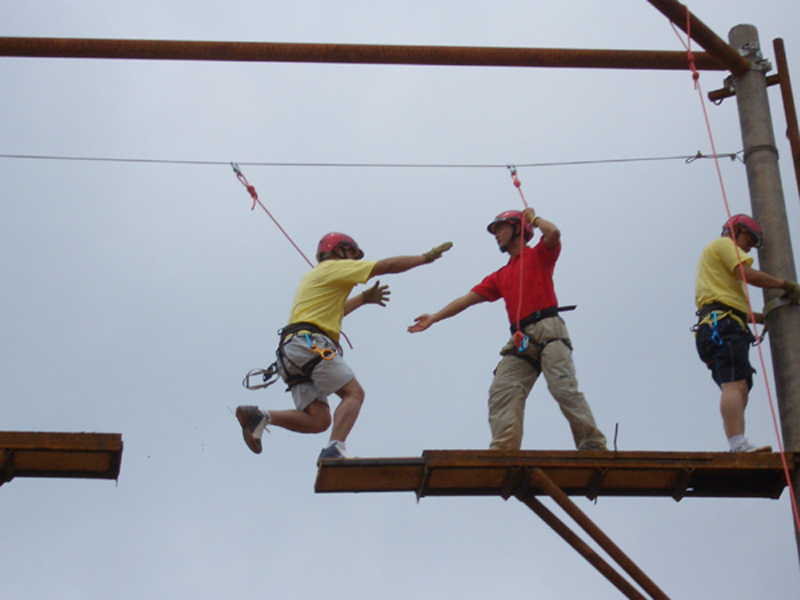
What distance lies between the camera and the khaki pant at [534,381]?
8.59m

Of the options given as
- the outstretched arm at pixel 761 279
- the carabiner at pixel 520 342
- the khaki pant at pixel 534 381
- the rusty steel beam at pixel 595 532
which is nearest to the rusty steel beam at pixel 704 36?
the outstretched arm at pixel 761 279

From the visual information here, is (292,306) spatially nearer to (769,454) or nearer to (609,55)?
(609,55)

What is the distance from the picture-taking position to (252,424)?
850cm

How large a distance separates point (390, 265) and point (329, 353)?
80 centimetres

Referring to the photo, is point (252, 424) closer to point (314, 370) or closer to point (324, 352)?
point (314, 370)

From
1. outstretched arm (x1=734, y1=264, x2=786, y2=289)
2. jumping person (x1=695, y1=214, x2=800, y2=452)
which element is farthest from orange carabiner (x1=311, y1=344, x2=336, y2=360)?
outstretched arm (x1=734, y1=264, x2=786, y2=289)

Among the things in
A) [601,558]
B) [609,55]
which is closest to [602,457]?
[601,558]

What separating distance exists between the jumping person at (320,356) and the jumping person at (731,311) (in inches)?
74.2

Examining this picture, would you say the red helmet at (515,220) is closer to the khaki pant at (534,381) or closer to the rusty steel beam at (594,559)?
the khaki pant at (534,381)

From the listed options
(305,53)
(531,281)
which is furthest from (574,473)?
(305,53)

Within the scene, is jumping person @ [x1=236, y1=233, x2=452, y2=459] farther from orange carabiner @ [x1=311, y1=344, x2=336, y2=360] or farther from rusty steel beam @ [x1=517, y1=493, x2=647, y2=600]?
rusty steel beam @ [x1=517, y1=493, x2=647, y2=600]

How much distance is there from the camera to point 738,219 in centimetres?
891

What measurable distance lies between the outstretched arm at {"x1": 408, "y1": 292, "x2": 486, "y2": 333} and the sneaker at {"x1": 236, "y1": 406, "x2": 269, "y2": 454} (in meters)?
1.46

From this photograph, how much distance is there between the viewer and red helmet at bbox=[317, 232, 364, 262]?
9.45m
